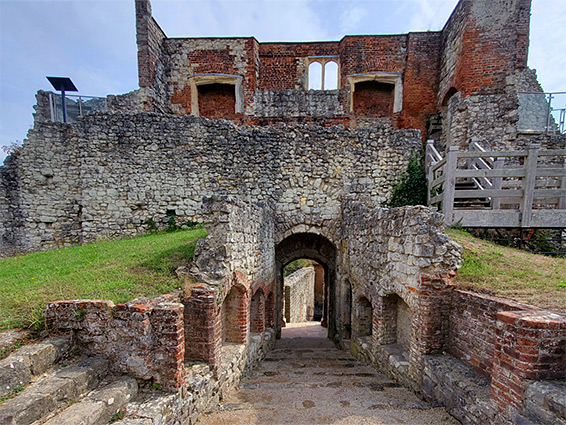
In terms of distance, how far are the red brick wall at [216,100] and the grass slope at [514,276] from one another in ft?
42.2

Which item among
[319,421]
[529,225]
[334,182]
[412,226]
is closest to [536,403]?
[319,421]

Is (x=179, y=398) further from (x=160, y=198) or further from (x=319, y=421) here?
(x=160, y=198)

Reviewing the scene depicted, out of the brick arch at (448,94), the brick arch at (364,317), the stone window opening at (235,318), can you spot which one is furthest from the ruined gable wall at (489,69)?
the stone window opening at (235,318)

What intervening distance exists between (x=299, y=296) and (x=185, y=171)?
1050 cm

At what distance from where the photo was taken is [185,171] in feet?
34.3

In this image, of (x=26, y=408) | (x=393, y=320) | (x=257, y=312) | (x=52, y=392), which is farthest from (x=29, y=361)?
(x=393, y=320)

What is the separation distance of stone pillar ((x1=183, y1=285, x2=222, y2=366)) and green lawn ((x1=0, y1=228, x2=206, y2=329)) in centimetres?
53

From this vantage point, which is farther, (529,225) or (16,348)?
(529,225)

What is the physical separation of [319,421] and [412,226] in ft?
11.3

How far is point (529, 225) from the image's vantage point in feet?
22.4

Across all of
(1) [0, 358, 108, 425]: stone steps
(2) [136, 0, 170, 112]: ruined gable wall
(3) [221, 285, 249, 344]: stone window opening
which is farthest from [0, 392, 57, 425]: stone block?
(2) [136, 0, 170, 112]: ruined gable wall

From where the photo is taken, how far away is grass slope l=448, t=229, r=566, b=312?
3.63 metres

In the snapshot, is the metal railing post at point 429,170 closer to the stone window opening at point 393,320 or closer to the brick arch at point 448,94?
the brick arch at point 448,94

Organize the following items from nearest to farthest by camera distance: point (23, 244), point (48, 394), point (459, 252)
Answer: point (48, 394) → point (459, 252) → point (23, 244)
